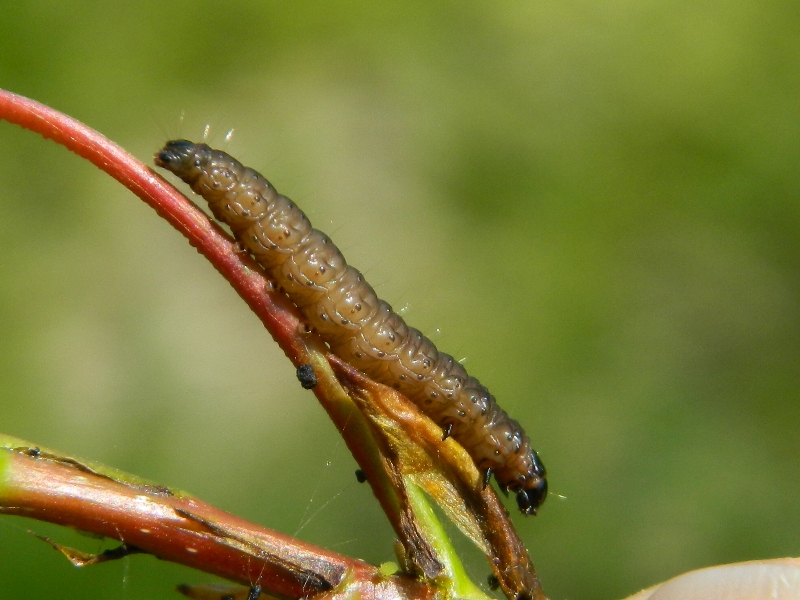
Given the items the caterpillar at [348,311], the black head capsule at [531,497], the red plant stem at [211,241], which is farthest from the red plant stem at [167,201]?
the black head capsule at [531,497]

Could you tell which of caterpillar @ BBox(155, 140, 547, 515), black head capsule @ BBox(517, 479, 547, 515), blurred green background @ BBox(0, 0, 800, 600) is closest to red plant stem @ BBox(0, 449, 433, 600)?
caterpillar @ BBox(155, 140, 547, 515)

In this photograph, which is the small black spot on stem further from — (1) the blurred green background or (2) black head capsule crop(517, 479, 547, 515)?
(1) the blurred green background

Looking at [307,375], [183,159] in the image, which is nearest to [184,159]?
[183,159]

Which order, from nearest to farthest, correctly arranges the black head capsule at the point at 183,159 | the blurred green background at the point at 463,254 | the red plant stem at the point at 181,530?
1. the red plant stem at the point at 181,530
2. the black head capsule at the point at 183,159
3. the blurred green background at the point at 463,254

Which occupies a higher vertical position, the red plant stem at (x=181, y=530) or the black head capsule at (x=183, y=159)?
the black head capsule at (x=183, y=159)

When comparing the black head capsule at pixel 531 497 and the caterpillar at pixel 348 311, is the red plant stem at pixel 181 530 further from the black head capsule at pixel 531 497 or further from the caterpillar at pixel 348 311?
the black head capsule at pixel 531 497

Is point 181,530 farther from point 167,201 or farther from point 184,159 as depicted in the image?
point 184,159

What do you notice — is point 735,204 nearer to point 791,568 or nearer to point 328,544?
point 328,544
